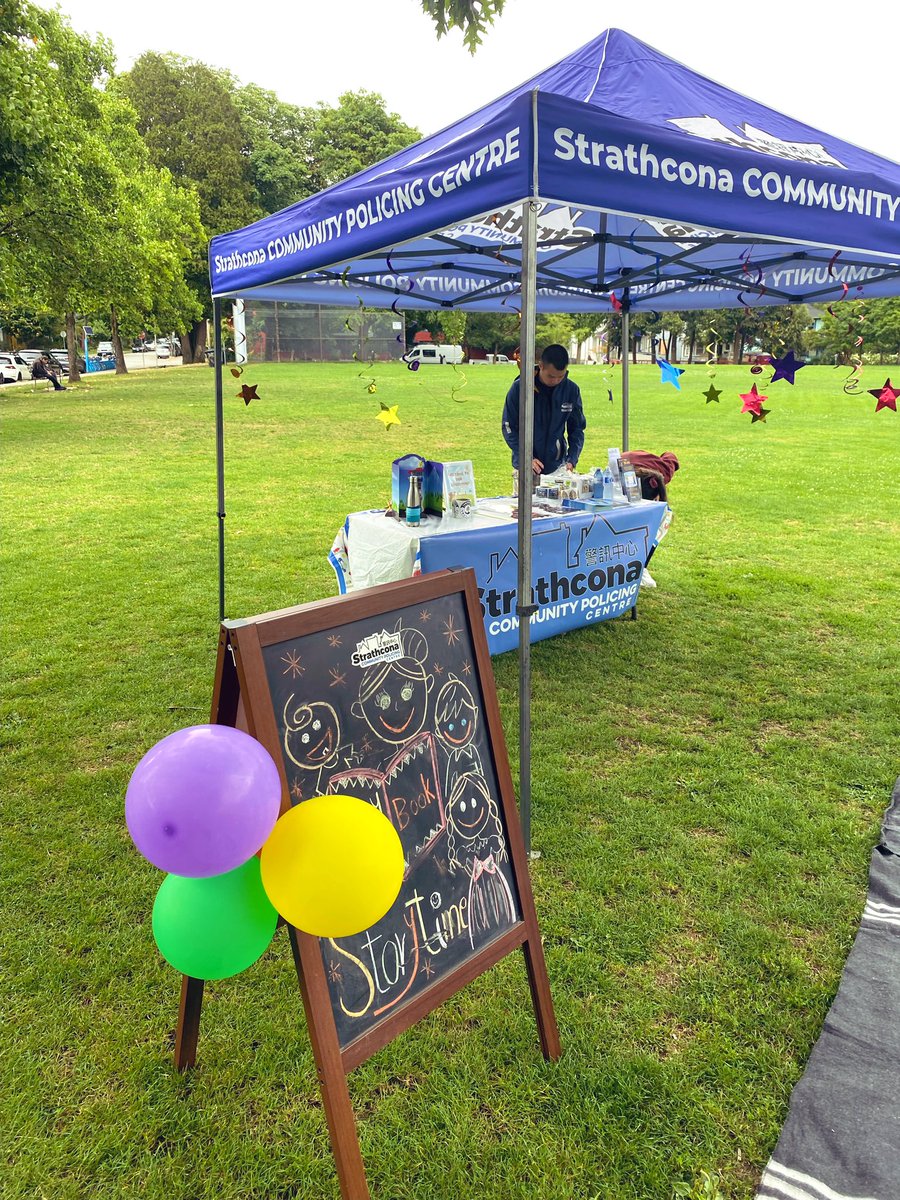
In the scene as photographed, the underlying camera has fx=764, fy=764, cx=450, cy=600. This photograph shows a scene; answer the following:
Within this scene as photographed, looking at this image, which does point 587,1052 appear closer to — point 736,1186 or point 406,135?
point 736,1186

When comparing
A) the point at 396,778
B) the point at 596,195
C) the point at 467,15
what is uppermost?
the point at 467,15

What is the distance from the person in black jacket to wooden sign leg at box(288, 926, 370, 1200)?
3958 mm

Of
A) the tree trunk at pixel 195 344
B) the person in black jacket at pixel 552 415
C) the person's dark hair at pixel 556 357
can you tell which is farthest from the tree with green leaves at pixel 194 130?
the person's dark hair at pixel 556 357

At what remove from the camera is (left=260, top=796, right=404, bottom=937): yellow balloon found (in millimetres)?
1395

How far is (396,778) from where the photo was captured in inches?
71.1

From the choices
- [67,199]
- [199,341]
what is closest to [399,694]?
[67,199]

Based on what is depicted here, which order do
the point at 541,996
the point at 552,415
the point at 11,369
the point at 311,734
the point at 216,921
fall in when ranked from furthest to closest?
the point at 11,369 → the point at 552,415 → the point at 541,996 → the point at 311,734 → the point at 216,921

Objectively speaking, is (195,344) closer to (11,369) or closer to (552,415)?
(11,369)

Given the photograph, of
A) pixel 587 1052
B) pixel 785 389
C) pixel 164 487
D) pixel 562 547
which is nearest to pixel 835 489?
pixel 562 547

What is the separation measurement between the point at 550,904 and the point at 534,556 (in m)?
2.17

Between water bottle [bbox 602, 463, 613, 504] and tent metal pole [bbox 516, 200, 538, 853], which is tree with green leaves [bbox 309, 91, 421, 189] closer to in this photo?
water bottle [bbox 602, 463, 613, 504]

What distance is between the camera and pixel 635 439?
49.0ft

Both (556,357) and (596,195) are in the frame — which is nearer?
(596,195)

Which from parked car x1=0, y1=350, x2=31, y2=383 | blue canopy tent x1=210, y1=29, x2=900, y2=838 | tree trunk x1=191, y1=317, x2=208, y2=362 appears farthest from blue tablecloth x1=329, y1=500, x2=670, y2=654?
tree trunk x1=191, y1=317, x2=208, y2=362
